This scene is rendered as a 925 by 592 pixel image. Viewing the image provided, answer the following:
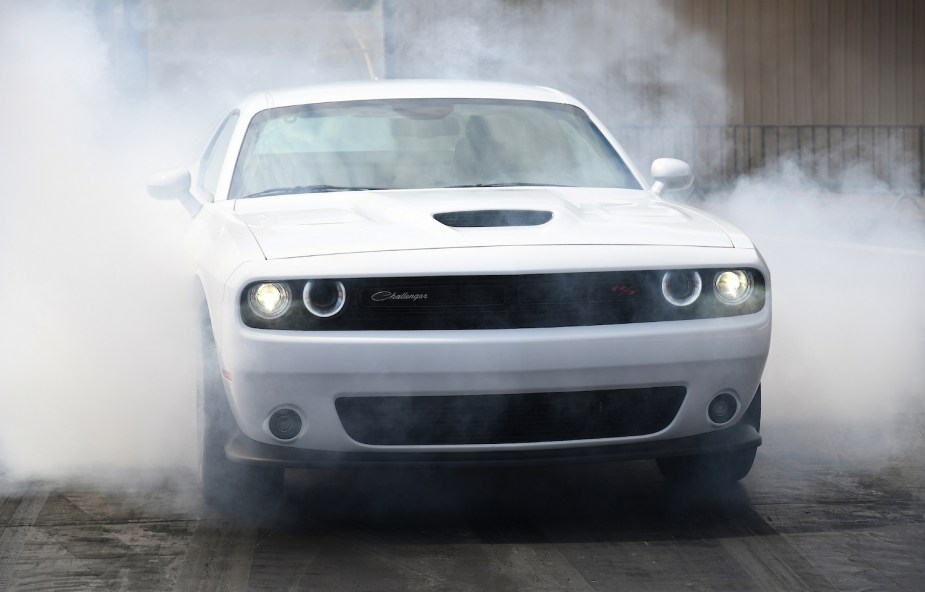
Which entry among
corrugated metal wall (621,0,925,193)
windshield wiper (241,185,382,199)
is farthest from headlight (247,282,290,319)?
corrugated metal wall (621,0,925,193)

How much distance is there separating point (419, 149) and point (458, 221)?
1.08 meters

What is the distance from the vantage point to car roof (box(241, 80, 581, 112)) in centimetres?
500

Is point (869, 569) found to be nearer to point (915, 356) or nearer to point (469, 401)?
point (469, 401)

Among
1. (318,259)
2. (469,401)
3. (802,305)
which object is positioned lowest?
(802,305)

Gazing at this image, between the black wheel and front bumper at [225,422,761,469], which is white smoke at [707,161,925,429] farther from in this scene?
the black wheel

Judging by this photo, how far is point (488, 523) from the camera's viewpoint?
3832 millimetres

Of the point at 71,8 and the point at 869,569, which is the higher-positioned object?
the point at 71,8

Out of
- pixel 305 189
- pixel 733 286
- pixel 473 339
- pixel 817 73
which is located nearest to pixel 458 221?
pixel 473 339

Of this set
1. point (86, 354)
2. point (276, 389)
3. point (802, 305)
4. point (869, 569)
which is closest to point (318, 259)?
point (276, 389)

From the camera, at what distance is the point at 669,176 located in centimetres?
482

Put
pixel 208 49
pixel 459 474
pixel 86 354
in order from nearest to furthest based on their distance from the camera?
pixel 459 474 → pixel 86 354 → pixel 208 49

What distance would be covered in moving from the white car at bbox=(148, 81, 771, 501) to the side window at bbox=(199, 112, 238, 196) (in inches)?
57.4

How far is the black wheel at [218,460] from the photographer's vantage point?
3797 mm

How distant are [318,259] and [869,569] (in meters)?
1.51
